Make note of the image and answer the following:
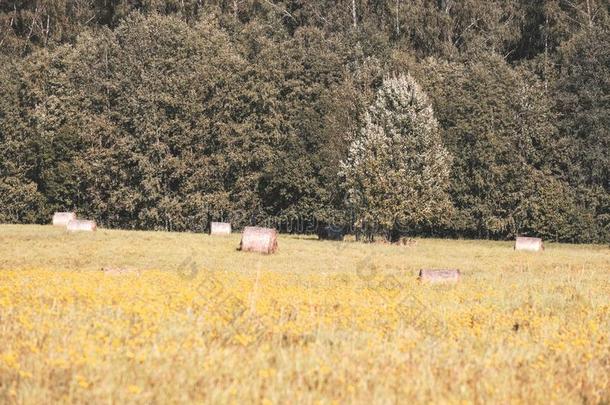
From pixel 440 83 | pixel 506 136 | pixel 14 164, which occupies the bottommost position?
pixel 14 164

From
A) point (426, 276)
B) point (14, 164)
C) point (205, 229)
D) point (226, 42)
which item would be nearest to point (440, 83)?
point (226, 42)

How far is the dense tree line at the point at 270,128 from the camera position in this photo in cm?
6819

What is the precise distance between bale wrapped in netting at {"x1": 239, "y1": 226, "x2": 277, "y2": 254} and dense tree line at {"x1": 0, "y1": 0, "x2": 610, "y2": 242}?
87.3ft

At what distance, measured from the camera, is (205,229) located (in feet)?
232

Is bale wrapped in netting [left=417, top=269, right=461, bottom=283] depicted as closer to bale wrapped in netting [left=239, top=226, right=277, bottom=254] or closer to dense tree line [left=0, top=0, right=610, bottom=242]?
bale wrapped in netting [left=239, top=226, right=277, bottom=254]

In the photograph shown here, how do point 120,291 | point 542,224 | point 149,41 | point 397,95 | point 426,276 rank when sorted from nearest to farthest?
point 120,291
point 426,276
point 397,95
point 542,224
point 149,41

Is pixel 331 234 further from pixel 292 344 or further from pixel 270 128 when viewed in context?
pixel 292 344

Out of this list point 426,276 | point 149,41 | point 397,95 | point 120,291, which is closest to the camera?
point 120,291

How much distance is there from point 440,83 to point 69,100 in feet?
122

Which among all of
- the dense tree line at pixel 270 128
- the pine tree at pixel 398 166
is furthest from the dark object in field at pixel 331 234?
the dense tree line at pixel 270 128

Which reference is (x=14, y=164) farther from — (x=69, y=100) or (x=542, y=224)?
(x=542, y=224)

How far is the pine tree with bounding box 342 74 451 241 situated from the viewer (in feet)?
177

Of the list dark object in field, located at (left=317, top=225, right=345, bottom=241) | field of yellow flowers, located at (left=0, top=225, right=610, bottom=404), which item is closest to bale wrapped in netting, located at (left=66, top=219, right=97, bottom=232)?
dark object in field, located at (left=317, top=225, right=345, bottom=241)

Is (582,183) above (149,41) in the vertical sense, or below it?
below
